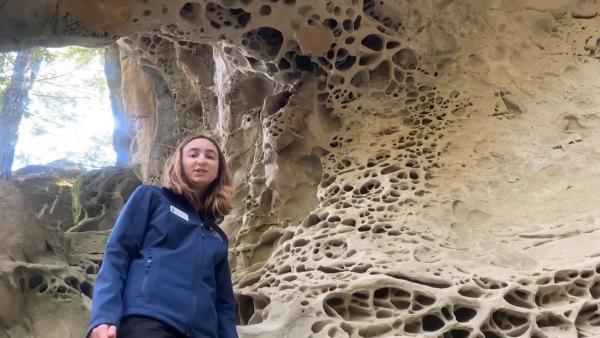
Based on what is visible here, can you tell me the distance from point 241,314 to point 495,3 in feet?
8.66

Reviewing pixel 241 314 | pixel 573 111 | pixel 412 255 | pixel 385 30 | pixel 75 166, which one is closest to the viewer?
pixel 412 255

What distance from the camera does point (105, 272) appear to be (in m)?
2.03

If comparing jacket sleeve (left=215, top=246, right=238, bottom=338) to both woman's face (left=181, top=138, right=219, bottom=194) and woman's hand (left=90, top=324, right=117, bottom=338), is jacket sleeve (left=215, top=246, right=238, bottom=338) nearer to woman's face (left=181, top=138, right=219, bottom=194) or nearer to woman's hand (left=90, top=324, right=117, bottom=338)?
woman's face (left=181, top=138, right=219, bottom=194)

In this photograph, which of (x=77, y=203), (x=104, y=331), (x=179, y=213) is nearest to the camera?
(x=104, y=331)

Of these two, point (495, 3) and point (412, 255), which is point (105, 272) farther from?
point (495, 3)

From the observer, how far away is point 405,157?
156 inches

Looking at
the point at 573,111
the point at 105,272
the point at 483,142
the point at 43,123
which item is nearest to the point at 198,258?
the point at 105,272

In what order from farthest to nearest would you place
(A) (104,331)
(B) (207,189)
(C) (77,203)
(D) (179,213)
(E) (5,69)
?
(E) (5,69)
(C) (77,203)
(B) (207,189)
(D) (179,213)
(A) (104,331)

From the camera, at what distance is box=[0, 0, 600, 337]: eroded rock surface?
2988 mm

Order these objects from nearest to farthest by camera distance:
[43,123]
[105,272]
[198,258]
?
[105,272], [198,258], [43,123]

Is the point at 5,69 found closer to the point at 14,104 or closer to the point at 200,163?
the point at 14,104

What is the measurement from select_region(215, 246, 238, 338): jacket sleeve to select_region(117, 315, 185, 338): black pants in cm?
31

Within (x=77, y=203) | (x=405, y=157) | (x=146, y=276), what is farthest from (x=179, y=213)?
(x=77, y=203)

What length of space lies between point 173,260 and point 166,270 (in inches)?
2.1
